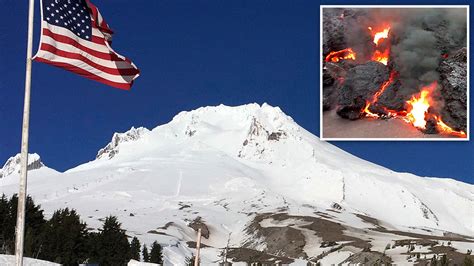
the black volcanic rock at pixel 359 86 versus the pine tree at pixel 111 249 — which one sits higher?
the black volcanic rock at pixel 359 86

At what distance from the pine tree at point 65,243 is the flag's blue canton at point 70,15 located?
2709 inches

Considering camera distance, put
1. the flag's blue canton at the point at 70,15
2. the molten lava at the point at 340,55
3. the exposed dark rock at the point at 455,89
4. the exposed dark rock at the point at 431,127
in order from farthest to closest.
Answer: the molten lava at the point at 340,55
the exposed dark rock at the point at 455,89
the exposed dark rock at the point at 431,127
the flag's blue canton at the point at 70,15

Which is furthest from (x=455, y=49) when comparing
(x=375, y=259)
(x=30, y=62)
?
(x=375, y=259)

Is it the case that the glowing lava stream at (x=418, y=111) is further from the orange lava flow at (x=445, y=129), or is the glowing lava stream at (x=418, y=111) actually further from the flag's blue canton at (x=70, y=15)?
the flag's blue canton at (x=70, y=15)

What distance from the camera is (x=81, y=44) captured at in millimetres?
24453

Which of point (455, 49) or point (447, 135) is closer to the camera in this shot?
point (447, 135)

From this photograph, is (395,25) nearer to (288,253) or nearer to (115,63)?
(115,63)

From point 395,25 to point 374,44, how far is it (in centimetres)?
280

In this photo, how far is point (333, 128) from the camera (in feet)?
114

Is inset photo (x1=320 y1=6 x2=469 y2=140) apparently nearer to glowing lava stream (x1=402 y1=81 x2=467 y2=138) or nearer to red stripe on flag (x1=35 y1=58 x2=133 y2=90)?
glowing lava stream (x1=402 y1=81 x2=467 y2=138)

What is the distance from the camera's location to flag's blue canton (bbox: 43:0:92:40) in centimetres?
2333

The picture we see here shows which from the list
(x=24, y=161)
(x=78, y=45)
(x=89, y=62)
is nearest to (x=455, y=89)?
(x=89, y=62)

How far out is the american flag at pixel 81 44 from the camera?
2311 cm

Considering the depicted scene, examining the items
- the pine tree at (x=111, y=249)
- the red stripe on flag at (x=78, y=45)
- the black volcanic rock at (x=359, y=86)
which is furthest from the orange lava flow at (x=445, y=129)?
the pine tree at (x=111, y=249)
